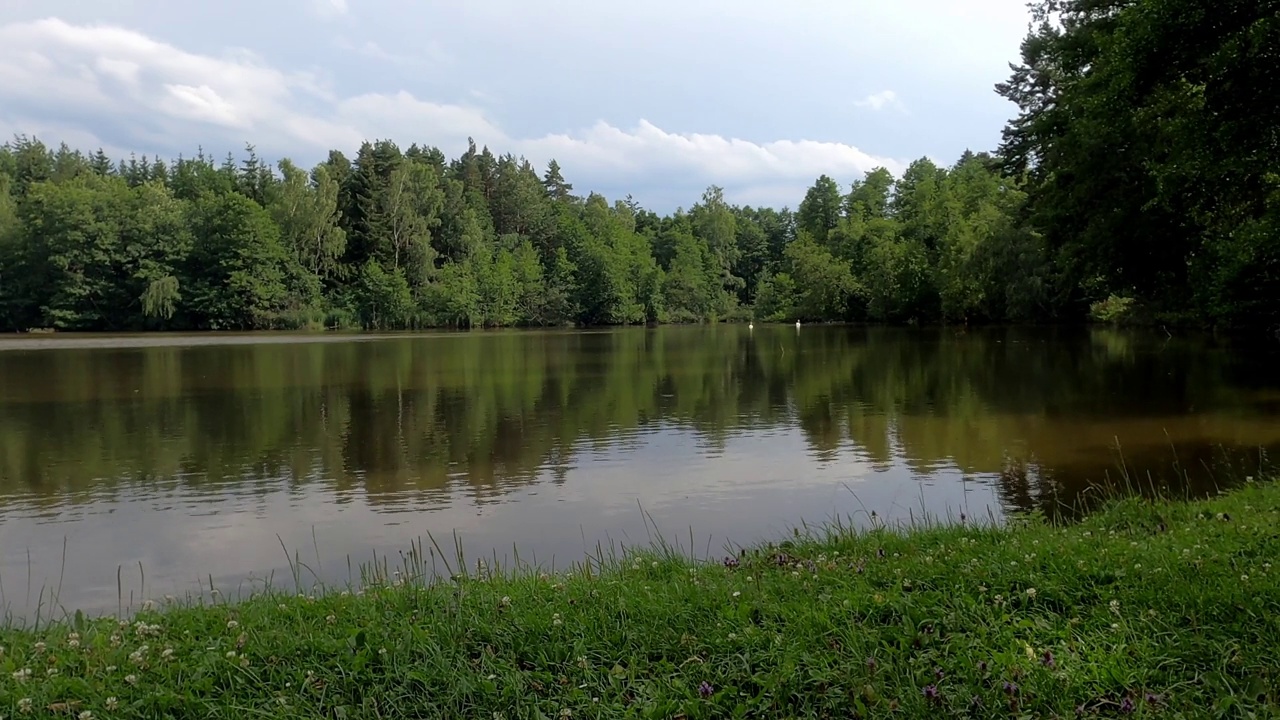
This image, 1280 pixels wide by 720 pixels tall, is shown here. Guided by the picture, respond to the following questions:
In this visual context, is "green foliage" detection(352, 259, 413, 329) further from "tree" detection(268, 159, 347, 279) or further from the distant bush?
the distant bush

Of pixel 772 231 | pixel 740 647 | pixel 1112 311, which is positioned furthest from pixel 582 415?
pixel 772 231

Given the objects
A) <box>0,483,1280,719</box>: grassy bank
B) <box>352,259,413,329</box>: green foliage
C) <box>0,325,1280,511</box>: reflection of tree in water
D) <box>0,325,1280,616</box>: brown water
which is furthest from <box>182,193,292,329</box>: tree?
<box>0,483,1280,719</box>: grassy bank

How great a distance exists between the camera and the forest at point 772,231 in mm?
17906

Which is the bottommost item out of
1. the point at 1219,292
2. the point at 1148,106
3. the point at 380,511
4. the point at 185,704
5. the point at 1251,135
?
the point at 380,511

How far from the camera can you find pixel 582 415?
2197 centimetres

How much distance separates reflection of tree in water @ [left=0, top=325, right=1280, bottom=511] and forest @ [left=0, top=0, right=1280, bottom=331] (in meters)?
3.88

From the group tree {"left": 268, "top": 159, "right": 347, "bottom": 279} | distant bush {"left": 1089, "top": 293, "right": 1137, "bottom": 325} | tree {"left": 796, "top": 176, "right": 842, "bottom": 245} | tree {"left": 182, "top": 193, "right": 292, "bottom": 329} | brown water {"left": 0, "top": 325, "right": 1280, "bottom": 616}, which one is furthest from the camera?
tree {"left": 796, "top": 176, "right": 842, "bottom": 245}

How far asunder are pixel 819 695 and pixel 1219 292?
22.8m

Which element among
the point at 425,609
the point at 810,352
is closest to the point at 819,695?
the point at 425,609

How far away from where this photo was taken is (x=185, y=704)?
419 cm

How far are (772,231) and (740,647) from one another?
130 meters

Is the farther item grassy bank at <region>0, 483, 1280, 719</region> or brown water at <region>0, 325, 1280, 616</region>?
brown water at <region>0, 325, 1280, 616</region>

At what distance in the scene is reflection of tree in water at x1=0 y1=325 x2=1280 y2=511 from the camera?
14.8 meters

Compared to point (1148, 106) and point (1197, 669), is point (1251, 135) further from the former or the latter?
point (1197, 669)
